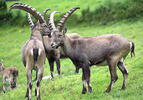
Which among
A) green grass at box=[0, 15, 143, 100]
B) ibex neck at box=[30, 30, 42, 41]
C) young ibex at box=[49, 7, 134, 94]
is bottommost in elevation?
green grass at box=[0, 15, 143, 100]

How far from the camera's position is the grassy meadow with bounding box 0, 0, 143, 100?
40.0ft

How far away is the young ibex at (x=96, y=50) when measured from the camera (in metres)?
12.2

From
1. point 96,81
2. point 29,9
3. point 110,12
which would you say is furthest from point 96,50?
point 110,12

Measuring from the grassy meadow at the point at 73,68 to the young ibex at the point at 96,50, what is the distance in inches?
29.6

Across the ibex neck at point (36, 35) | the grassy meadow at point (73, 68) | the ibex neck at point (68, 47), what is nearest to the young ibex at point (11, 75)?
the grassy meadow at point (73, 68)

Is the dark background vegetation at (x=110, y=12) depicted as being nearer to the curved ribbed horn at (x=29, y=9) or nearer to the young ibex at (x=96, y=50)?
the curved ribbed horn at (x=29, y=9)

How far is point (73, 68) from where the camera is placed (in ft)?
71.6

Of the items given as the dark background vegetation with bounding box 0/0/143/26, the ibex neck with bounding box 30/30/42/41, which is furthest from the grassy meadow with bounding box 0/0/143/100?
the ibex neck with bounding box 30/30/42/41

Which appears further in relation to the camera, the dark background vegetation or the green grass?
the dark background vegetation

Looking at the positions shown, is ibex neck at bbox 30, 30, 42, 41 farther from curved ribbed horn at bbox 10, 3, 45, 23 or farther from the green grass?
the green grass

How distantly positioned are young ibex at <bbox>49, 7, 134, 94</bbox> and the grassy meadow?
0.75 metres

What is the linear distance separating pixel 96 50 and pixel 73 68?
937 centimetres

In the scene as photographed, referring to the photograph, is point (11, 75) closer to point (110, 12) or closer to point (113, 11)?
point (110, 12)

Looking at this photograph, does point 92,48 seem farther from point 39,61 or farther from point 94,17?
point 94,17
